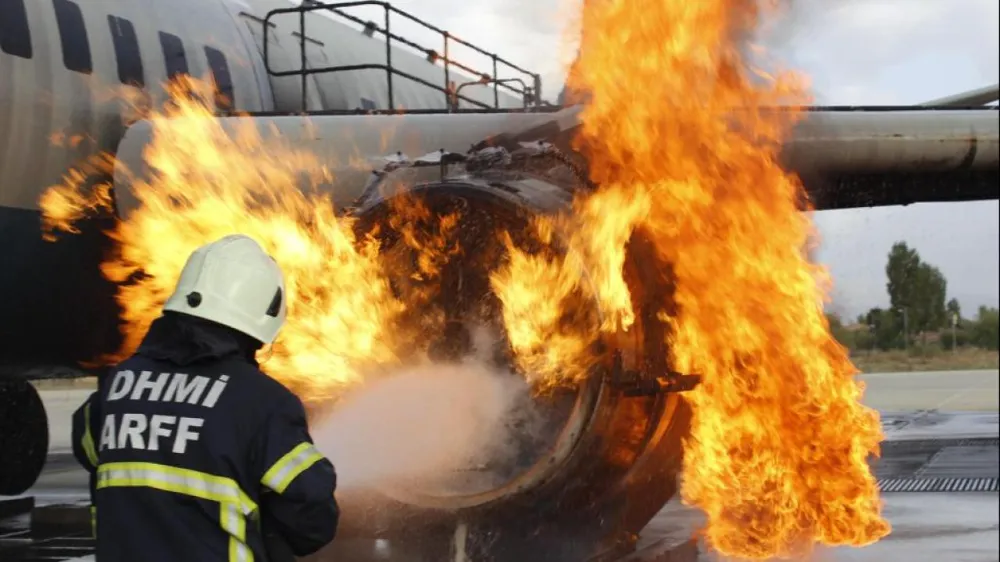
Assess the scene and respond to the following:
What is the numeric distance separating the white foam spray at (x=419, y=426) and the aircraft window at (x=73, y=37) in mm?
2773

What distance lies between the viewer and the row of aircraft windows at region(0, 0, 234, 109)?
22.5 ft

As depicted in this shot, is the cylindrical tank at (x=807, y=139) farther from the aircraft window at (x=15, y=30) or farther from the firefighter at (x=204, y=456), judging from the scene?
the firefighter at (x=204, y=456)

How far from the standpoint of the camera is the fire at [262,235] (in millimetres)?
6898

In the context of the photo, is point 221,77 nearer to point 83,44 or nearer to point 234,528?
point 83,44

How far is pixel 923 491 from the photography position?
11.7m

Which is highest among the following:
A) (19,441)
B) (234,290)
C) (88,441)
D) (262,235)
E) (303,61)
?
(303,61)

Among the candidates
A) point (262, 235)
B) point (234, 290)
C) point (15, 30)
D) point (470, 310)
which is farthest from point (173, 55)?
point (234, 290)

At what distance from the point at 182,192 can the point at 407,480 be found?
2.56m

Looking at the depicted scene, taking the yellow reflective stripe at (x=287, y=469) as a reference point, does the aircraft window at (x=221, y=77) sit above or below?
above

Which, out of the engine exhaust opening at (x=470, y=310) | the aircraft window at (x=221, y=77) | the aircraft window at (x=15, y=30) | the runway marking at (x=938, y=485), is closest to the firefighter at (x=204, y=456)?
the engine exhaust opening at (x=470, y=310)

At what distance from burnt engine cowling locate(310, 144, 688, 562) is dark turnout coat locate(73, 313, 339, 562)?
2.74 meters

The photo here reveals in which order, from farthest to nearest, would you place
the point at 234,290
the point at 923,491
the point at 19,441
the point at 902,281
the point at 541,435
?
the point at 902,281 < the point at 923,491 < the point at 19,441 < the point at 541,435 < the point at 234,290

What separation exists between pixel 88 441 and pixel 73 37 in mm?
4417

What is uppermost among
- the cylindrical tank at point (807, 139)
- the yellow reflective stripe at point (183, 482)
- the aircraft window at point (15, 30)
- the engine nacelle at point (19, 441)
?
the aircraft window at point (15, 30)
